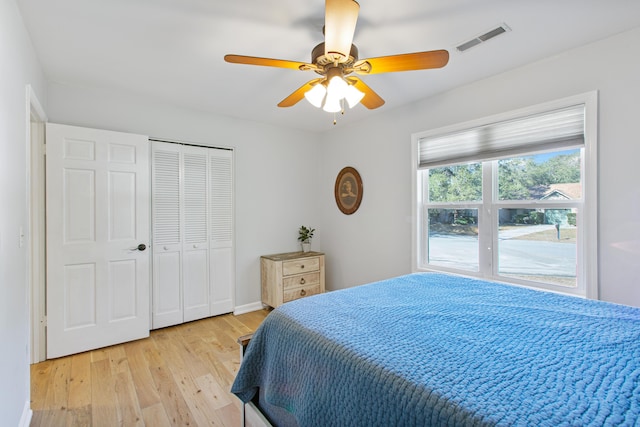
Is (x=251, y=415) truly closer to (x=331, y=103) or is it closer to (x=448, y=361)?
(x=448, y=361)

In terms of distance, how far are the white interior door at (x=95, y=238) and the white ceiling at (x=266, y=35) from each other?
24.6 inches

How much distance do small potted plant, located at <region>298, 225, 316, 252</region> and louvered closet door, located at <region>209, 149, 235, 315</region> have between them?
995 millimetres

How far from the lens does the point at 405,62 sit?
1.66 metres

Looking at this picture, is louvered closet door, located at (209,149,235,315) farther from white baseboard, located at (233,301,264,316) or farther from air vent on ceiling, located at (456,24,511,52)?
air vent on ceiling, located at (456,24,511,52)

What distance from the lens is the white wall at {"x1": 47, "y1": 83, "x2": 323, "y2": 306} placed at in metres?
2.91

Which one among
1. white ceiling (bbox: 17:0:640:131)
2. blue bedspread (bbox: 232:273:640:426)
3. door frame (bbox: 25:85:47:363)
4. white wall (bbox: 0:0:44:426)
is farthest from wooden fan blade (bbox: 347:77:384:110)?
door frame (bbox: 25:85:47:363)

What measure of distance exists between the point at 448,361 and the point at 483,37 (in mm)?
2070

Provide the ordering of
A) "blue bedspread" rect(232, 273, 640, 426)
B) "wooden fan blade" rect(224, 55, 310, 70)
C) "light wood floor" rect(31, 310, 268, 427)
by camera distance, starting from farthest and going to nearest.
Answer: "light wood floor" rect(31, 310, 268, 427)
"wooden fan blade" rect(224, 55, 310, 70)
"blue bedspread" rect(232, 273, 640, 426)

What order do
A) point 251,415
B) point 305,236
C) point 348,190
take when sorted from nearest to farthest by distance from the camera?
point 251,415 → point 348,190 → point 305,236

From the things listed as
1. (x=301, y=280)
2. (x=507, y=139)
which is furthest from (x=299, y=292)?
(x=507, y=139)

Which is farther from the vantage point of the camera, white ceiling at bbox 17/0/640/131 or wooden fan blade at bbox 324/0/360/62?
white ceiling at bbox 17/0/640/131

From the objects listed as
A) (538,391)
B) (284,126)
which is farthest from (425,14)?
(284,126)

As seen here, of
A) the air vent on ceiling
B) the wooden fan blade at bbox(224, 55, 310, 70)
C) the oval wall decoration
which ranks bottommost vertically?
the oval wall decoration

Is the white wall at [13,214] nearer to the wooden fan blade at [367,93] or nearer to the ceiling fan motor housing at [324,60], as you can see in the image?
the ceiling fan motor housing at [324,60]
